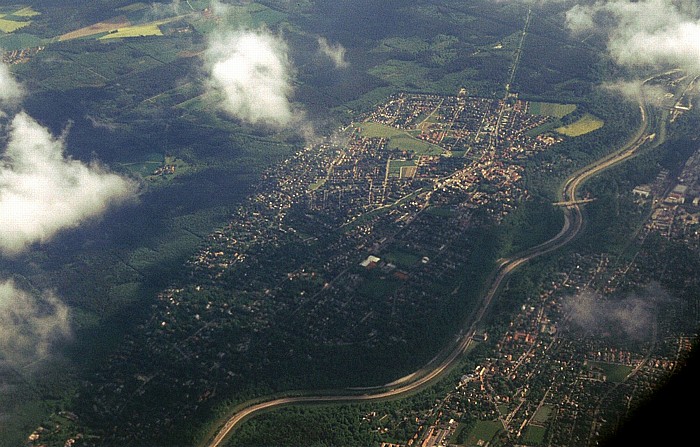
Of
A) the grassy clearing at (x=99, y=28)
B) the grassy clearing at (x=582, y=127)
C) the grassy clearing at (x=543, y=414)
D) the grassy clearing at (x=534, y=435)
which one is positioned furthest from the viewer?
the grassy clearing at (x=99, y=28)

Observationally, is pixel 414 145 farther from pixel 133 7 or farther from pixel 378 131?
pixel 133 7

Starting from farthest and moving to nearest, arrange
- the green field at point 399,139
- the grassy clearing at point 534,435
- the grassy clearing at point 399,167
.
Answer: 1. the green field at point 399,139
2. the grassy clearing at point 399,167
3. the grassy clearing at point 534,435

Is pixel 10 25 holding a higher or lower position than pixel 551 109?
higher

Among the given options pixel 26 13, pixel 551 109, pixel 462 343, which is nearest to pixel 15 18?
pixel 26 13

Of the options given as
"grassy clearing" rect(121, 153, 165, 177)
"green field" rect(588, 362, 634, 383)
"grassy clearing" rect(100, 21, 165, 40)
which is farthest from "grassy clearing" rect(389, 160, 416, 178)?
"grassy clearing" rect(100, 21, 165, 40)

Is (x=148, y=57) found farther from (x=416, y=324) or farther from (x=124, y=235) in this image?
(x=416, y=324)

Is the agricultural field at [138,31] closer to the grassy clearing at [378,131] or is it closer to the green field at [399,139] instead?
the grassy clearing at [378,131]

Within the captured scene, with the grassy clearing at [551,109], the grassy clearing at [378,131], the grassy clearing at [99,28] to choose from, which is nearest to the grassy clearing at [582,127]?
the grassy clearing at [551,109]
